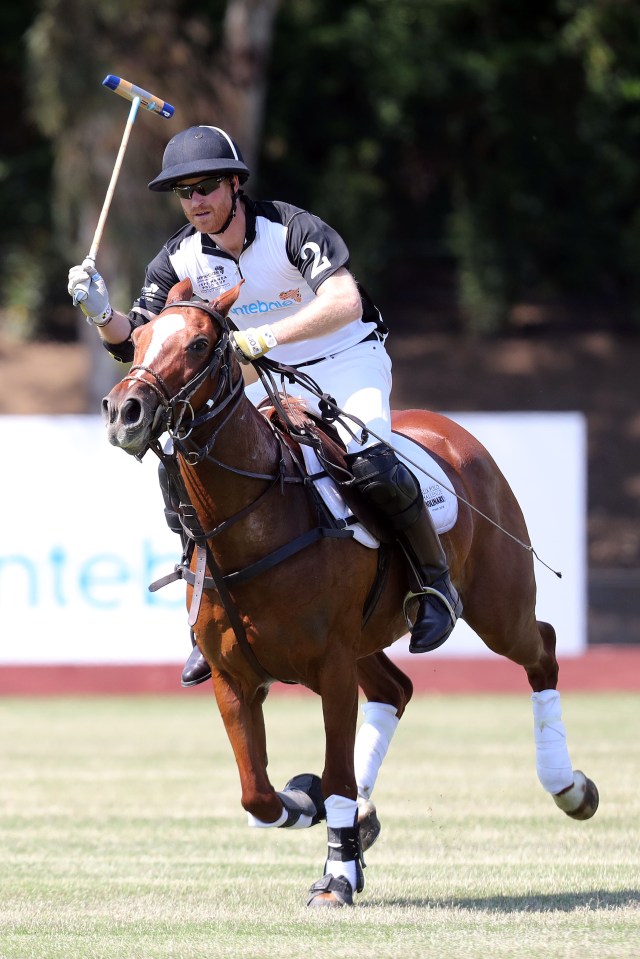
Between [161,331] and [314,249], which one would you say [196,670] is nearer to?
[161,331]

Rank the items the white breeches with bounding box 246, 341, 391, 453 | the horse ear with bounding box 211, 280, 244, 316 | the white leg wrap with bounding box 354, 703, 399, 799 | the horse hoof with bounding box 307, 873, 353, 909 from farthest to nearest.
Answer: the white leg wrap with bounding box 354, 703, 399, 799, the white breeches with bounding box 246, 341, 391, 453, the horse hoof with bounding box 307, 873, 353, 909, the horse ear with bounding box 211, 280, 244, 316

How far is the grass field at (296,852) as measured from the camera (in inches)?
190

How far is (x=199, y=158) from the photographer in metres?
5.46

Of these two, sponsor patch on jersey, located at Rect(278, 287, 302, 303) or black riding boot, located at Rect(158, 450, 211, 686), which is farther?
sponsor patch on jersey, located at Rect(278, 287, 302, 303)

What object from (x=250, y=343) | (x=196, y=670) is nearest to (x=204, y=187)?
(x=250, y=343)

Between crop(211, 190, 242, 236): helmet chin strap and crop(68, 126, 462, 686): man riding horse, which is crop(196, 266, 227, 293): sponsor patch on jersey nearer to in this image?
crop(68, 126, 462, 686): man riding horse

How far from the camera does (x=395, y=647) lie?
13742mm

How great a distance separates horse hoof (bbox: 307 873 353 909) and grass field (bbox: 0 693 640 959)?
6 centimetres

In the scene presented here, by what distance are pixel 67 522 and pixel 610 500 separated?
11.2m

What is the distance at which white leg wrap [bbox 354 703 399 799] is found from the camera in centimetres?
648

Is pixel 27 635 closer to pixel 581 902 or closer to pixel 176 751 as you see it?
pixel 176 751

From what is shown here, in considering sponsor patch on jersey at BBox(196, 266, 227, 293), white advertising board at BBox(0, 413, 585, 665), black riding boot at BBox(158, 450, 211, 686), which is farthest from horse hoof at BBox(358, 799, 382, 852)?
white advertising board at BBox(0, 413, 585, 665)

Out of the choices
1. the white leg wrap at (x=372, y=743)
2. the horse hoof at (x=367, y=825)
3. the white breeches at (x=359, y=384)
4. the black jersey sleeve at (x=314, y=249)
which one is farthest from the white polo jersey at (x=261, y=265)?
the horse hoof at (x=367, y=825)

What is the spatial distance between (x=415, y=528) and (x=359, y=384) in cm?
61
